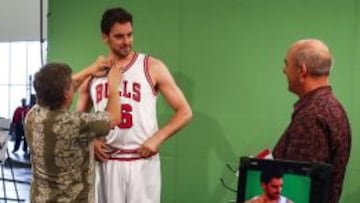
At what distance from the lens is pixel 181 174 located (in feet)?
11.3

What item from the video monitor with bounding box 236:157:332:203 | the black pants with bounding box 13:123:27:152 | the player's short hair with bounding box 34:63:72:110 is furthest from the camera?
the black pants with bounding box 13:123:27:152

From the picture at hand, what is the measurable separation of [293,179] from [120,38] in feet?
4.58

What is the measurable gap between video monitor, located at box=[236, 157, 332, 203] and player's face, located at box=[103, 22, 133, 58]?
4.14ft

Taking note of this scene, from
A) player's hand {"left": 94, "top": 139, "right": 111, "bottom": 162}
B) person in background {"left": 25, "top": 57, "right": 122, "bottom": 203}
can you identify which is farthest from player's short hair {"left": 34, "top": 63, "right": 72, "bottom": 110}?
player's hand {"left": 94, "top": 139, "right": 111, "bottom": 162}

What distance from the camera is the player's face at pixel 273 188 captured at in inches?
56.8

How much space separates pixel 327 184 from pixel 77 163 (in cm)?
120

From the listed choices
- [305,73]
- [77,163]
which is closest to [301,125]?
[305,73]

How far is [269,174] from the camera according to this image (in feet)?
4.76

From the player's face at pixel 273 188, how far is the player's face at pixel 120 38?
1341mm

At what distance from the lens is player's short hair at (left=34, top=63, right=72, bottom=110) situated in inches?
82.9

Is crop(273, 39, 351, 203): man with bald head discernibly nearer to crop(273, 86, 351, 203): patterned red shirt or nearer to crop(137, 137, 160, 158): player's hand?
crop(273, 86, 351, 203): patterned red shirt

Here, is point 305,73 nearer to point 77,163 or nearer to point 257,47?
point 77,163

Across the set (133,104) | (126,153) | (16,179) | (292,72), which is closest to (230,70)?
(133,104)

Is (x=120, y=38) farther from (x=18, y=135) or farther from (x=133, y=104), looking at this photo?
(x=18, y=135)
